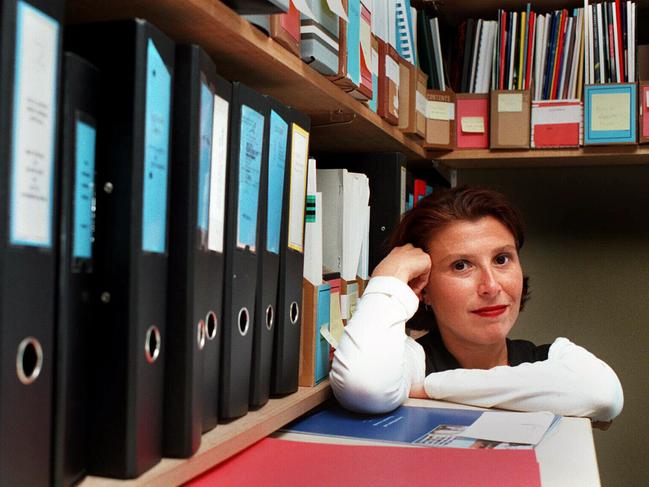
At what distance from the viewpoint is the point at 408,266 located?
140 cm

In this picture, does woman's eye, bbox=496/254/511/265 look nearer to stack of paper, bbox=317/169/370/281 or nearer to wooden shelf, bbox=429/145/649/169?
stack of paper, bbox=317/169/370/281

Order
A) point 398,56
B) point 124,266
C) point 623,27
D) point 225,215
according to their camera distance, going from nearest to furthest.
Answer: point 124,266
point 225,215
point 398,56
point 623,27

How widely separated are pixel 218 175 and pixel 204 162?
0.20 feet

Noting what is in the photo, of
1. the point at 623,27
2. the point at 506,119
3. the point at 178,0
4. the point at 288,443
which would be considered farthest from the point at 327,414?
the point at 623,27

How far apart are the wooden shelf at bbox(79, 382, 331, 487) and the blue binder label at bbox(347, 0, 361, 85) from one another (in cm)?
54

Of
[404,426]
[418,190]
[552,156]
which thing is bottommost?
[404,426]

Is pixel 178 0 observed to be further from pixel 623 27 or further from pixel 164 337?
pixel 623 27

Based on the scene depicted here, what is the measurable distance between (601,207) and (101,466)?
7.04 feet

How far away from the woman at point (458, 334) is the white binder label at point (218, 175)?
49cm

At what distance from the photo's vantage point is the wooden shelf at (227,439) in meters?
0.67

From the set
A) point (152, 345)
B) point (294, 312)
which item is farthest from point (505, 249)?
point (152, 345)

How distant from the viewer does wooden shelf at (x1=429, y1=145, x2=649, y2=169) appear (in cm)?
199

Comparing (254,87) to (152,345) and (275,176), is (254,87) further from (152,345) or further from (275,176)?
(152,345)

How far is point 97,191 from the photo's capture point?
0.64 m
